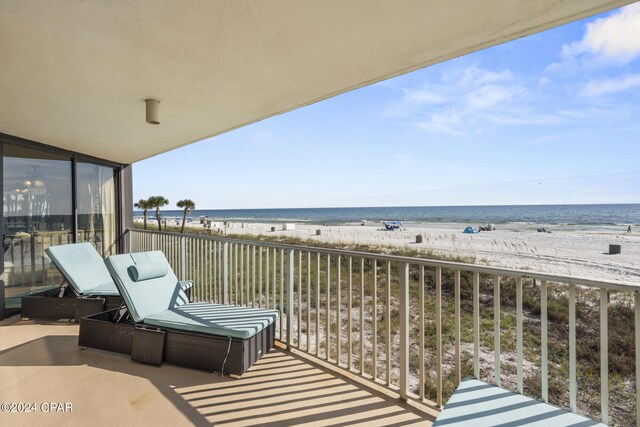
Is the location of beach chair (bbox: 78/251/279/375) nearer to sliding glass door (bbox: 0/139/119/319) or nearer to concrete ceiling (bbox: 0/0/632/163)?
concrete ceiling (bbox: 0/0/632/163)

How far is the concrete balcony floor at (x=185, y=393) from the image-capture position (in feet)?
6.11

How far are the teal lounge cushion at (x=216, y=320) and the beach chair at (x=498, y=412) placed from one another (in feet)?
4.87

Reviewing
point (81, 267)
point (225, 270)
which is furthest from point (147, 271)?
point (81, 267)

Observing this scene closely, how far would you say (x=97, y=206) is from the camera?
5.39 metres

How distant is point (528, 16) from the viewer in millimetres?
1594

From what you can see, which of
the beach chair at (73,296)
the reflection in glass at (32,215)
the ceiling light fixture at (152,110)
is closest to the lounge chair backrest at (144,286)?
the beach chair at (73,296)

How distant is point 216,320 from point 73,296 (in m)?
2.48

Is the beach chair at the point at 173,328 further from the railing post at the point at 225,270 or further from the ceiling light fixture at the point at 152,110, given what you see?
the ceiling light fixture at the point at 152,110

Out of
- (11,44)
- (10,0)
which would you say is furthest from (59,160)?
(10,0)

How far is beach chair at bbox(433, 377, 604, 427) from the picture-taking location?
1221mm

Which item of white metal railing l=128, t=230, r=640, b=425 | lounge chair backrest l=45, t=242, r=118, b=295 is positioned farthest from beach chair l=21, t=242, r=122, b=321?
white metal railing l=128, t=230, r=640, b=425

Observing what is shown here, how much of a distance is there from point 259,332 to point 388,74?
2.23 metres

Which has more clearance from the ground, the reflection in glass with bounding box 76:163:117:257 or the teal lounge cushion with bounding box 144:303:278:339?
the reflection in glass with bounding box 76:163:117:257

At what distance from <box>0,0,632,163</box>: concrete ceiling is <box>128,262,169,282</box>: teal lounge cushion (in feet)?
4.94
